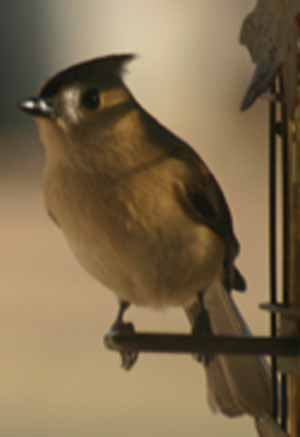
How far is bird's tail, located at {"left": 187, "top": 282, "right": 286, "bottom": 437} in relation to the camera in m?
0.94

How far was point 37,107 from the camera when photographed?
892 mm

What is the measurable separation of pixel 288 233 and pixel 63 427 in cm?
134

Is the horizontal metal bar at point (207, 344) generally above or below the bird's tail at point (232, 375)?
above

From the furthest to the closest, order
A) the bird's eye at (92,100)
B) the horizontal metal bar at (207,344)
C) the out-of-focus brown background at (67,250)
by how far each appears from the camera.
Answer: the out-of-focus brown background at (67,250) → the bird's eye at (92,100) → the horizontal metal bar at (207,344)

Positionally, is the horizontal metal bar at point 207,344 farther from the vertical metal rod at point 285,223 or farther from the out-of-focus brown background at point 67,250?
the out-of-focus brown background at point 67,250

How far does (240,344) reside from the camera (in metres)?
0.83

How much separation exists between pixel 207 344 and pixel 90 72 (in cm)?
24

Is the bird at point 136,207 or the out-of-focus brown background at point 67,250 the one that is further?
the out-of-focus brown background at point 67,250

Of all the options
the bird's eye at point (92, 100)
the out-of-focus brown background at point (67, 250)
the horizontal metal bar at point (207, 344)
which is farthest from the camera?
the out-of-focus brown background at point (67, 250)

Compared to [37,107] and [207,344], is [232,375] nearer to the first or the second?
[207,344]

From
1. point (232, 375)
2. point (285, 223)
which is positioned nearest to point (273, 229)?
point (285, 223)

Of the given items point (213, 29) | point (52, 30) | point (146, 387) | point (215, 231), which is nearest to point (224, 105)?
point (213, 29)

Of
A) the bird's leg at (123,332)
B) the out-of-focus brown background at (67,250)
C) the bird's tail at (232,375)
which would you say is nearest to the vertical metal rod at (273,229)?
the bird's tail at (232,375)

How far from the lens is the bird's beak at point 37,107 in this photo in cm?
88
